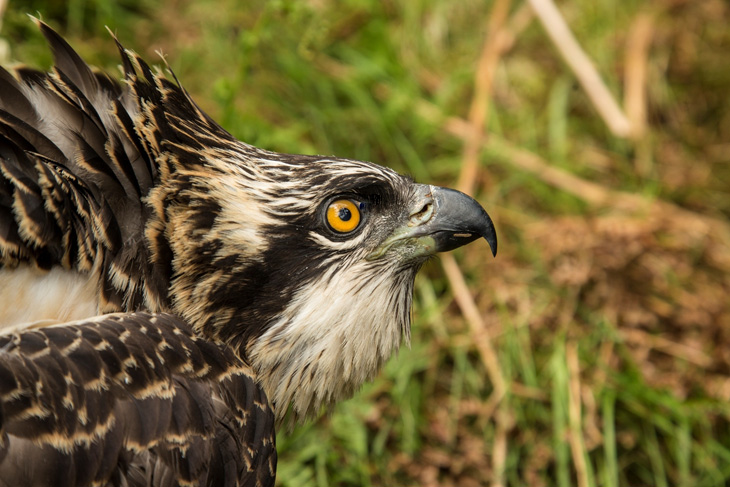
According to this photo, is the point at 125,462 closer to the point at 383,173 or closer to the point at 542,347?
the point at 383,173

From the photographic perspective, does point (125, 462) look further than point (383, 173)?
No

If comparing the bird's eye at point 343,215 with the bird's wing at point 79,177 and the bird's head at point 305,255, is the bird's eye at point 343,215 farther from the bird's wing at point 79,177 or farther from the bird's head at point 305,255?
the bird's wing at point 79,177

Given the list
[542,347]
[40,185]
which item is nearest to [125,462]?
[40,185]

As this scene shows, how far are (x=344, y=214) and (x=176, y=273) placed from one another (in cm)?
67

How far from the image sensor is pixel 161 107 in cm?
313

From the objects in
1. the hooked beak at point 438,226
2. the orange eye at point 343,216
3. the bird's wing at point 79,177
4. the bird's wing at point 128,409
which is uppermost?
the bird's wing at point 79,177

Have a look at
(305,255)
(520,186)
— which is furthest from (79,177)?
(520,186)

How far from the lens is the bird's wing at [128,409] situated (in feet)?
7.57

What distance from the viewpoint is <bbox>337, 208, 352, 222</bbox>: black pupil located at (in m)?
3.21

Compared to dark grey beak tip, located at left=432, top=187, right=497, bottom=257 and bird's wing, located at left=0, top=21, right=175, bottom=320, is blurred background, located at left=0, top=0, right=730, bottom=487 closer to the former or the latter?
bird's wing, located at left=0, top=21, right=175, bottom=320

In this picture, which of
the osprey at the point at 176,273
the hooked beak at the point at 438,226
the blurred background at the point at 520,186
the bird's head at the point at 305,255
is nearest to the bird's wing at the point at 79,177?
the osprey at the point at 176,273

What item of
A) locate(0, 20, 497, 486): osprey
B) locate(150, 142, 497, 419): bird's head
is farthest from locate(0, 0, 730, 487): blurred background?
locate(0, 20, 497, 486): osprey

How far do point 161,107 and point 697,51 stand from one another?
18.4 feet

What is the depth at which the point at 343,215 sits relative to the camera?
321cm
